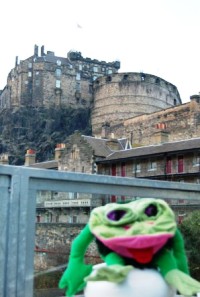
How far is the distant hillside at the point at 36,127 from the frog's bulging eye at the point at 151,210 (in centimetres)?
4984

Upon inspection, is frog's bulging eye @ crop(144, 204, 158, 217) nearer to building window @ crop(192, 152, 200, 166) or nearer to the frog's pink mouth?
the frog's pink mouth

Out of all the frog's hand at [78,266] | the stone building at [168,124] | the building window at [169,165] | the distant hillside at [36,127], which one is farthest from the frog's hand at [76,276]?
the distant hillside at [36,127]

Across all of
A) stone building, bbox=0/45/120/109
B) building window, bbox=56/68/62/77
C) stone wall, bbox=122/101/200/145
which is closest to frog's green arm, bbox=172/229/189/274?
stone wall, bbox=122/101/200/145

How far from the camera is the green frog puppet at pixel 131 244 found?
2377 mm

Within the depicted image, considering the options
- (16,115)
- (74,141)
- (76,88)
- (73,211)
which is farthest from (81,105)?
(73,211)

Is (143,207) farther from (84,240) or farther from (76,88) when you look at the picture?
(76,88)

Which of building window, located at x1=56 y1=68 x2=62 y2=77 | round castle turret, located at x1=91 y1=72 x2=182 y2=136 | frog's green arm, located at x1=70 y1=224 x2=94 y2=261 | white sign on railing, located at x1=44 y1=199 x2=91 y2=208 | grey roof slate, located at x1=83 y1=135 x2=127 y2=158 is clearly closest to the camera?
frog's green arm, located at x1=70 y1=224 x2=94 y2=261

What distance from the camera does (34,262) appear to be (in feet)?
9.31

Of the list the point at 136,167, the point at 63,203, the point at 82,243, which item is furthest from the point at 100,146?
the point at 82,243

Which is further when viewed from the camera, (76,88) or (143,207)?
(76,88)

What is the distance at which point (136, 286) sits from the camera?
2.38 m

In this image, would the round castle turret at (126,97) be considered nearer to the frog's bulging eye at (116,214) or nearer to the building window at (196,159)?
the building window at (196,159)

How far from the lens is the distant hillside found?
53.8m

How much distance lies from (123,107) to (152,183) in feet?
160
